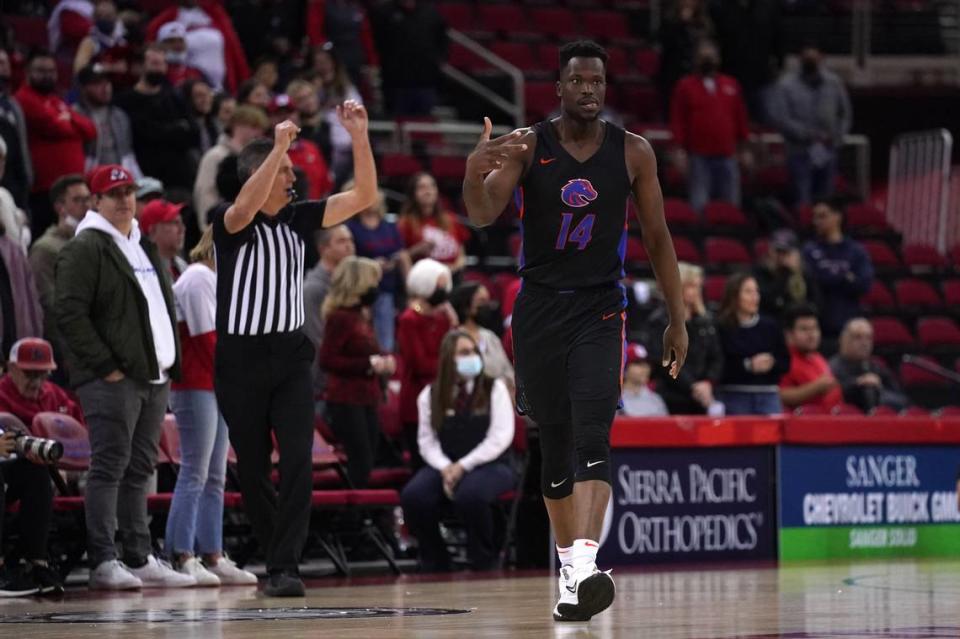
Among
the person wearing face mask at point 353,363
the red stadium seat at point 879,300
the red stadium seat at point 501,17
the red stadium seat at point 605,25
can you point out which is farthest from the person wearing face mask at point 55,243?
the red stadium seat at point 605,25

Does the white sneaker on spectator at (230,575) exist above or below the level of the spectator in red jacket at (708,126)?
below

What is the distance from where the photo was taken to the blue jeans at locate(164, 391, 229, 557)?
935 centimetres

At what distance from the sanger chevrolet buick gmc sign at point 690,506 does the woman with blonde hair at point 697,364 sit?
35.3 inches

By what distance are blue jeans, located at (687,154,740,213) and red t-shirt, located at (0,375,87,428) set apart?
919 cm

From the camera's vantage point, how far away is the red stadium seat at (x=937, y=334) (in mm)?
17203

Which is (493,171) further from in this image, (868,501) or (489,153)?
(868,501)

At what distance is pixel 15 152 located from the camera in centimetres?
1173

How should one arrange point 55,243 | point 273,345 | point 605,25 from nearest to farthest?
point 273,345, point 55,243, point 605,25

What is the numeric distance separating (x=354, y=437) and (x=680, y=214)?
7.14 metres

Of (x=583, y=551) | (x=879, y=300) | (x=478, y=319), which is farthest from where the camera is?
(x=879, y=300)

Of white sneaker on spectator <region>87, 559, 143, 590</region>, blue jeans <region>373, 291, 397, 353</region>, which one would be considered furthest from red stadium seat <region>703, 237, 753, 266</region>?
white sneaker on spectator <region>87, 559, 143, 590</region>

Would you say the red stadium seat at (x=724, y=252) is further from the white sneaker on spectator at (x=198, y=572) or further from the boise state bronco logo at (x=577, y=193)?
the boise state bronco logo at (x=577, y=193)

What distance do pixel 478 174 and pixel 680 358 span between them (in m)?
1.13

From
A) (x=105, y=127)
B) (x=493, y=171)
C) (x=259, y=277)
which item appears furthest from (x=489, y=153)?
(x=105, y=127)
